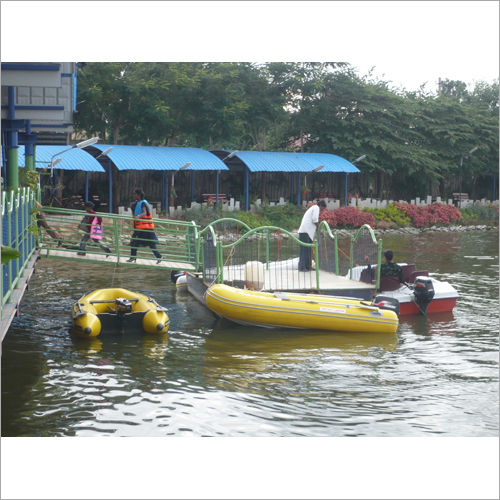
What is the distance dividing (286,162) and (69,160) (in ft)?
32.6

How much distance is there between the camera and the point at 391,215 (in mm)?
33875

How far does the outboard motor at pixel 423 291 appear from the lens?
43.5ft

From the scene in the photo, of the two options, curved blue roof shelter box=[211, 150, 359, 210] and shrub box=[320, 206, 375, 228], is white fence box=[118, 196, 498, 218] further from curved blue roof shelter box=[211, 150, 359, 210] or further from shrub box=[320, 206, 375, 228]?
shrub box=[320, 206, 375, 228]

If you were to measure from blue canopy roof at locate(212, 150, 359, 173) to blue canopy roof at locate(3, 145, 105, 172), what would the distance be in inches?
254

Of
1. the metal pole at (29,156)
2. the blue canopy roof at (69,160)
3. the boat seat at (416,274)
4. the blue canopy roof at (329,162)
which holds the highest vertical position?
the blue canopy roof at (329,162)

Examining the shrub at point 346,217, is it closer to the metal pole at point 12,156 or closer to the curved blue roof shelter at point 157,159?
the curved blue roof shelter at point 157,159

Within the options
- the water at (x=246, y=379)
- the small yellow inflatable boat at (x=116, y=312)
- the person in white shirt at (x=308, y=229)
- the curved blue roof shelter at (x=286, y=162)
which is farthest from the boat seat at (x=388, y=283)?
the curved blue roof shelter at (x=286, y=162)

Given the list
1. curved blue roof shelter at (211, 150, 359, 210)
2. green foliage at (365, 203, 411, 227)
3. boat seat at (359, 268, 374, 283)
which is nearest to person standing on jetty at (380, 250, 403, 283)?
boat seat at (359, 268, 374, 283)

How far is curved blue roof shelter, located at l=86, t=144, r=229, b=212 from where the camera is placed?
1083 inches

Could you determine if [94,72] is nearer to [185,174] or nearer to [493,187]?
[185,174]

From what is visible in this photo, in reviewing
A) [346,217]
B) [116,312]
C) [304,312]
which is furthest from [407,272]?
[346,217]

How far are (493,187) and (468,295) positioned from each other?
27.2 metres

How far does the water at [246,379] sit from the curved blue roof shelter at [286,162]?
16860mm

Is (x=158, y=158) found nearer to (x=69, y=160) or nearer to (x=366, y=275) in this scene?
(x=69, y=160)
